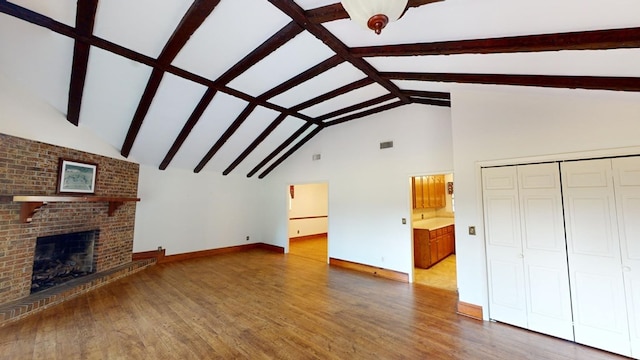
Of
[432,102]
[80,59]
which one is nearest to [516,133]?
[432,102]

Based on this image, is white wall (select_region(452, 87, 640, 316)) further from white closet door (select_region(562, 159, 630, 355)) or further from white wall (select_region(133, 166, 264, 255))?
white wall (select_region(133, 166, 264, 255))

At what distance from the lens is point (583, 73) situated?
244cm

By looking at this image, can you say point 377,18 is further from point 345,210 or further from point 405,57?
point 345,210

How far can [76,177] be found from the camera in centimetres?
427

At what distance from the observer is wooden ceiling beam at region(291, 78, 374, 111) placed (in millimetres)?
4070

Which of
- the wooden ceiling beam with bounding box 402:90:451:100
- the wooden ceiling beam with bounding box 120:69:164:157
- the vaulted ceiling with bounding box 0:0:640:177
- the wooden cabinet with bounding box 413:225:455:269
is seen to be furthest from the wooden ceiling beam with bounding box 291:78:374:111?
the wooden cabinet with bounding box 413:225:455:269

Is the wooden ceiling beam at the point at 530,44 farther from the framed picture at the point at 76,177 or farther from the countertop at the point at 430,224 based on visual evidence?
the framed picture at the point at 76,177

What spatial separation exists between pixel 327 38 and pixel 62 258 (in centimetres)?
597

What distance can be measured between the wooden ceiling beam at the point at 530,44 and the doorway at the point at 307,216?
244 inches

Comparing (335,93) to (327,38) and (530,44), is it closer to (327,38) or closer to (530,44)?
(327,38)

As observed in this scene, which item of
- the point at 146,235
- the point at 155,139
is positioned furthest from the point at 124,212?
the point at 155,139

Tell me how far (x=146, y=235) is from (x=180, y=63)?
4406 millimetres

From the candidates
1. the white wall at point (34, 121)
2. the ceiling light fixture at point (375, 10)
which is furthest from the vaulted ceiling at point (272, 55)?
the ceiling light fixture at point (375, 10)

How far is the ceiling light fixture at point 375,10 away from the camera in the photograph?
45.5 inches
